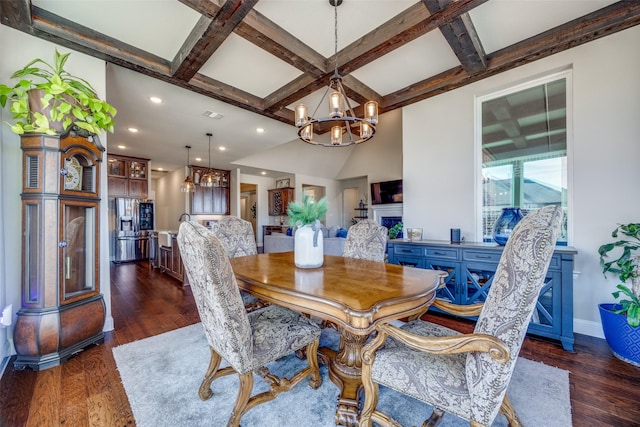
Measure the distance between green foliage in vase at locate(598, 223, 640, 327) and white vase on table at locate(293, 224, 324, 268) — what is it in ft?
7.37

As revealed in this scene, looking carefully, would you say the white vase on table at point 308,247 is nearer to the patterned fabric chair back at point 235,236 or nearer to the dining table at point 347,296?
the dining table at point 347,296

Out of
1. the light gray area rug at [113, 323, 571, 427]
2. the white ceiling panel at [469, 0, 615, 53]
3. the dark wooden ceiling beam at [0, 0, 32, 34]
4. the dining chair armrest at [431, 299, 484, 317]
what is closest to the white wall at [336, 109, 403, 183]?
the white ceiling panel at [469, 0, 615, 53]

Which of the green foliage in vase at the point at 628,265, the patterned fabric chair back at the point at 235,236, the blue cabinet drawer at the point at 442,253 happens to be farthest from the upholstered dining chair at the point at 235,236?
the green foliage in vase at the point at 628,265

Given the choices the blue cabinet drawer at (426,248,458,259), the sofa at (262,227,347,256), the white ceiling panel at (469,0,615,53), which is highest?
the white ceiling panel at (469,0,615,53)

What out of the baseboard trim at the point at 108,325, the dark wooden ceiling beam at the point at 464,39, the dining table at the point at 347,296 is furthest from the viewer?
the baseboard trim at the point at 108,325

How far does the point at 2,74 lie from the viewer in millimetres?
2061

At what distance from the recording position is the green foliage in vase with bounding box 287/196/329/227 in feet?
6.11

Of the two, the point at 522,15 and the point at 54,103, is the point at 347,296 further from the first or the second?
the point at 522,15

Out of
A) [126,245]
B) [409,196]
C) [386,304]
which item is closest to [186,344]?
[386,304]

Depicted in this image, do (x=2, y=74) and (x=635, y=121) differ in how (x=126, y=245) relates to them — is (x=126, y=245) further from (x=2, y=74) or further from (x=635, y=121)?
(x=635, y=121)

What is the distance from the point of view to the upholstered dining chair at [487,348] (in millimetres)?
919

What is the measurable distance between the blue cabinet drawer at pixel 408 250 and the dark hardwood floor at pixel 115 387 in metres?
0.82

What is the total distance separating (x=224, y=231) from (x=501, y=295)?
245cm

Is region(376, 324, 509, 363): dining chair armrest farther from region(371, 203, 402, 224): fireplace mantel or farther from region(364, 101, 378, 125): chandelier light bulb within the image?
region(371, 203, 402, 224): fireplace mantel
